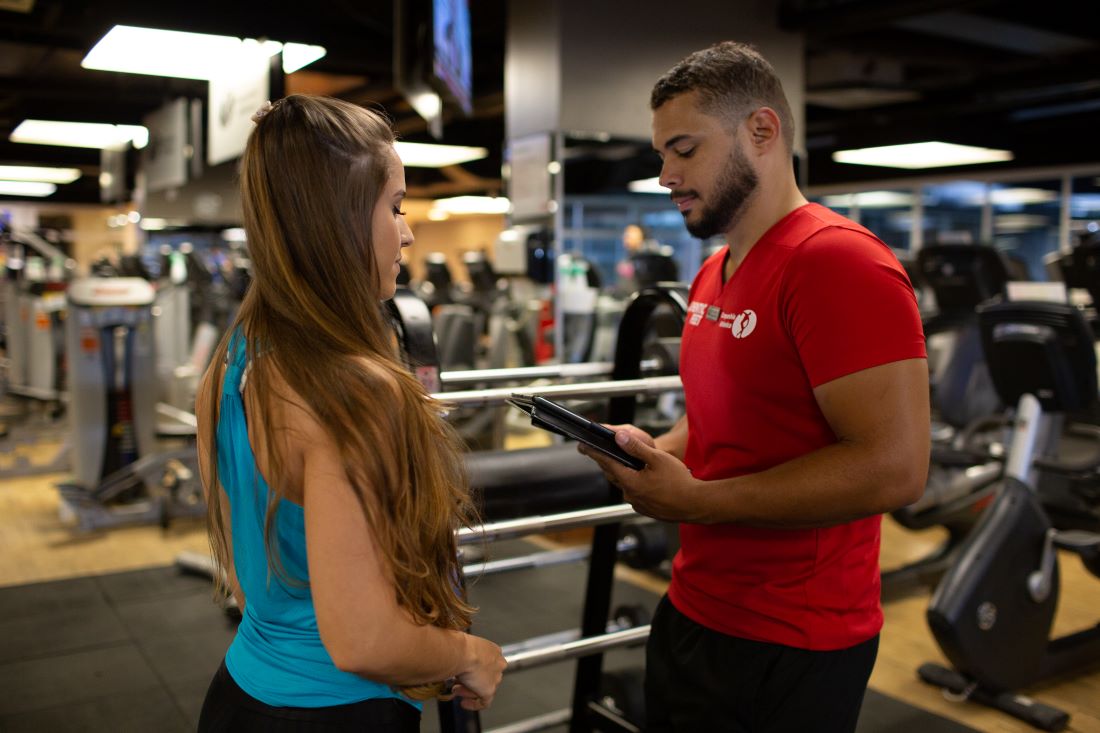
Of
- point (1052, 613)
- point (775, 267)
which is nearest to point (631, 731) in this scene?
point (775, 267)

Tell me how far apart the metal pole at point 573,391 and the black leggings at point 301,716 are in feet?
2.74

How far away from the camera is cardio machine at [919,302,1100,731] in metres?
3.11

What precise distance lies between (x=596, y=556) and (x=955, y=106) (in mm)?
9999

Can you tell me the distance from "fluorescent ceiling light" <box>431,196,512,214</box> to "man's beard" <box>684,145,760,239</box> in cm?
1745

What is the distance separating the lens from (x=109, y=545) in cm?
545

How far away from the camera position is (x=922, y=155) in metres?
13.0

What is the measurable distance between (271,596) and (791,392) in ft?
2.72

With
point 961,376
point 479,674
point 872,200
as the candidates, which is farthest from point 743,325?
point 872,200

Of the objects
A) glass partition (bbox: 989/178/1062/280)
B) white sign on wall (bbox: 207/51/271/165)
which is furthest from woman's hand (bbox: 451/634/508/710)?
glass partition (bbox: 989/178/1062/280)

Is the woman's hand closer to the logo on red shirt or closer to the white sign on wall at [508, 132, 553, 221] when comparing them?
the logo on red shirt

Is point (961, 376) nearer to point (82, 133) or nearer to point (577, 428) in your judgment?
point (577, 428)

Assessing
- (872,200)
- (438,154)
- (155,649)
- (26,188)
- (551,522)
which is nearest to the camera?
(551,522)

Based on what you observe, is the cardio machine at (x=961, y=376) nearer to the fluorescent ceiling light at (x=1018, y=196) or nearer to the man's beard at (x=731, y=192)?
the man's beard at (x=731, y=192)

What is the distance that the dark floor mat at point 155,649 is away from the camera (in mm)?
3188
